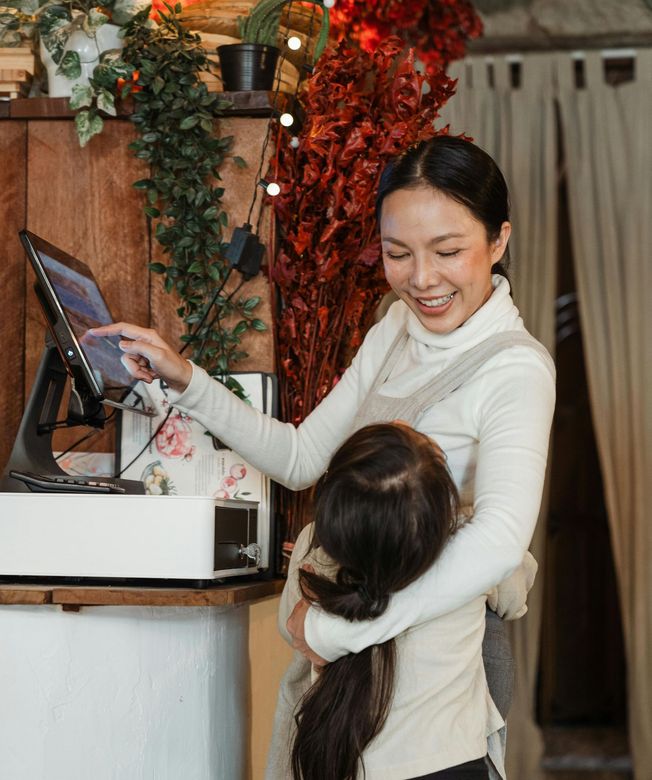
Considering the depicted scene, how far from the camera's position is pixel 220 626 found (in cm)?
187

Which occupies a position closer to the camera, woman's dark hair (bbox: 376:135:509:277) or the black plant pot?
woman's dark hair (bbox: 376:135:509:277)

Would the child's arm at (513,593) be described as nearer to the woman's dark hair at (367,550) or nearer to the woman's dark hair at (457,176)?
the woman's dark hair at (367,550)

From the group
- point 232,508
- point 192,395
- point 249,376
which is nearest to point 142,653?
point 232,508

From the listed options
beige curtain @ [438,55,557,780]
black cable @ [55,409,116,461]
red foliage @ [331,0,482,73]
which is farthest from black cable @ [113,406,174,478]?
beige curtain @ [438,55,557,780]

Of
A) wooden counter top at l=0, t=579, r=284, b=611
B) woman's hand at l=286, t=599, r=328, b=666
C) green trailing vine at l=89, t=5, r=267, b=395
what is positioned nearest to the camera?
woman's hand at l=286, t=599, r=328, b=666

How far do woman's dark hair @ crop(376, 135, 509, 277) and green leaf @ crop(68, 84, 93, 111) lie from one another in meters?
0.78

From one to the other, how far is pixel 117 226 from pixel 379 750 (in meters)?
1.29

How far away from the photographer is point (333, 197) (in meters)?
2.21

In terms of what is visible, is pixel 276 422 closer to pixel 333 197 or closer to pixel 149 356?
pixel 149 356

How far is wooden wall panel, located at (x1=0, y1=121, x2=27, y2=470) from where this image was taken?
2316 millimetres

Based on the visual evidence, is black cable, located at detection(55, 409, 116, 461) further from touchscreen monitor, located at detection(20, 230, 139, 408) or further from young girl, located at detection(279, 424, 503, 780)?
young girl, located at detection(279, 424, 503, 780)

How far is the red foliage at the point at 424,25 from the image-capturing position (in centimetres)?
332

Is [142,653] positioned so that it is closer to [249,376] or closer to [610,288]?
[249,376]

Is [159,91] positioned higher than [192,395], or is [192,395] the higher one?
[159,91]
